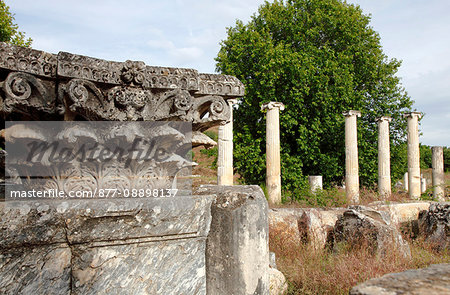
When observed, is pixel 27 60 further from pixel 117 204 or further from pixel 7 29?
pixel 7 29

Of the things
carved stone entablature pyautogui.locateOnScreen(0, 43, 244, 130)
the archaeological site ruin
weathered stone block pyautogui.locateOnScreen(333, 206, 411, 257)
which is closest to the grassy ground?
weathered stone block pyautogui.locateOnScreen(333, 206, 411, 257)

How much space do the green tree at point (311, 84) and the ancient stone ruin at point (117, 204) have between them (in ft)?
43.9

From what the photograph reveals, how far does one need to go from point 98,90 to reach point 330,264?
380 cm

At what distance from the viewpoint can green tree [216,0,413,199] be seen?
16.4m

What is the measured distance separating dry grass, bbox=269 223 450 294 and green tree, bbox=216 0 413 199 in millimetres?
10135

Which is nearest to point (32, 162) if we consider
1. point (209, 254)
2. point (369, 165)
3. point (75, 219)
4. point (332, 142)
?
point (75, 219)

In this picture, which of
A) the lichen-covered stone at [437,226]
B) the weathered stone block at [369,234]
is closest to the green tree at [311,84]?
the lichen-covered stone at [437,226]

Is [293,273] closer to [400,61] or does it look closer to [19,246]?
[19,246]

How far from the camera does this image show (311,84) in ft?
55.3

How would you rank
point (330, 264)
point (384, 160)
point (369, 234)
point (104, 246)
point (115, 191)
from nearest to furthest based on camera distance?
point (104, 246) < point (115, 191) < point (330, 264) < point (369, 234) < point (384, 160)

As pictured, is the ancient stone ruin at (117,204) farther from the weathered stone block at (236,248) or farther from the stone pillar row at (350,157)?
the stone pillar row at (350,157)

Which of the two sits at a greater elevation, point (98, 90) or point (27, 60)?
point (27, 60)

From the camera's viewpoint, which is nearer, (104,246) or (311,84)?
(104,246)

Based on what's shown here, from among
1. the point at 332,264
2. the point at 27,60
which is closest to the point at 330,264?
the point at 332,264
